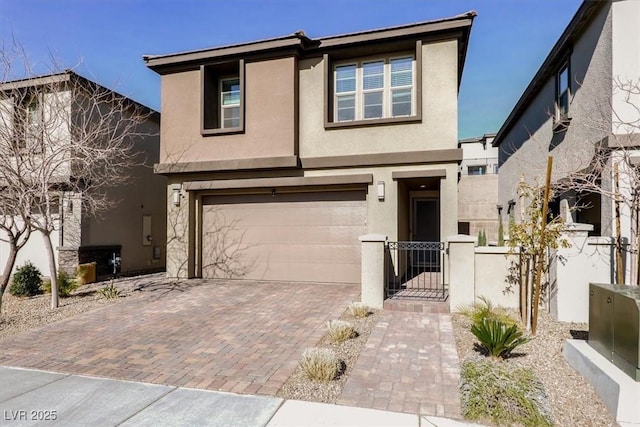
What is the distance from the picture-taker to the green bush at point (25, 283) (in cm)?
938

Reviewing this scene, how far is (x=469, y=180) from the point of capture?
69.4 ft

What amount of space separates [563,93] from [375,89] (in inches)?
223

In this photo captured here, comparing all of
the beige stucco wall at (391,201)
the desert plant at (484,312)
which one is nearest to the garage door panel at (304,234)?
the beige stucco wall at (391,201)

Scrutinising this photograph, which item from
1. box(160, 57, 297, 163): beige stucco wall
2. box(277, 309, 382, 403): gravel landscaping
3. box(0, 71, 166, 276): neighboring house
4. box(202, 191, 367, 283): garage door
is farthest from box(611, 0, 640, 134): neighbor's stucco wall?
box(0, 71, 166, 276): neighboring house

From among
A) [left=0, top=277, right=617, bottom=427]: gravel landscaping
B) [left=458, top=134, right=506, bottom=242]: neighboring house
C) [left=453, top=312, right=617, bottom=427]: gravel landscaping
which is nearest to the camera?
[left=453, top=312, right=617, bottom=427]: gravel landscaping

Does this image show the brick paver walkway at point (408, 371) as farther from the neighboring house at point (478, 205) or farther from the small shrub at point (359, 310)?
the neighboring house at point (478, 205)

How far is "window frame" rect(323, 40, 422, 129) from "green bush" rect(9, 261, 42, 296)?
8.90 m

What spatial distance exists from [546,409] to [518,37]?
7.86 meters

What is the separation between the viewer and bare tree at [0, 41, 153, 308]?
8336 mm

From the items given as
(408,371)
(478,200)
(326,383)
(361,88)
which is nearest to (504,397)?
(408,371)

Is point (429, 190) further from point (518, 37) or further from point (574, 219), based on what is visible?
point (518, 37)

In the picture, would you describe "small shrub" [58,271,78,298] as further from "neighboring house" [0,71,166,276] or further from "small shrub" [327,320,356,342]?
"small shrub" [327,320,356,342]

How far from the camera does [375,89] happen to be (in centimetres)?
1022

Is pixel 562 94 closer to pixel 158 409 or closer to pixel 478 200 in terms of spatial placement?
pixel 478 200
